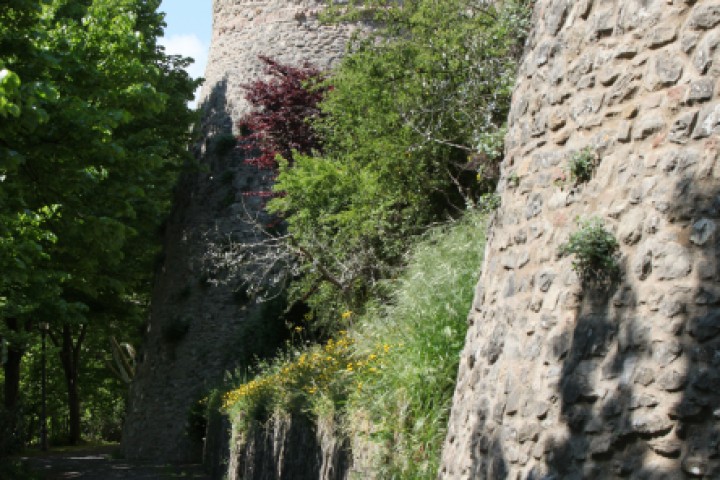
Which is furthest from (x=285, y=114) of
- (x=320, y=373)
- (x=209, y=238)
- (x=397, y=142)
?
(x=320, y=373)

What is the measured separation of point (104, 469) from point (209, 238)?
6600 millimetres

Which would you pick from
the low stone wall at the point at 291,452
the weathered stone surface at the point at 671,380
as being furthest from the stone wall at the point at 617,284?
the low stone wall at the point at 291,452

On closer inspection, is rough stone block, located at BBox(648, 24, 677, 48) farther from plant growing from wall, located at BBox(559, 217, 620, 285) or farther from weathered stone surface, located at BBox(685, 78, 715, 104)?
plant growing from wall, located at BBox(559, 217, 620, 285)

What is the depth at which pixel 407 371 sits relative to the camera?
6.48 m

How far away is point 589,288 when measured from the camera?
13.4 ft

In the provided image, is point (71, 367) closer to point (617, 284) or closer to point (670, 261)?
point (617, 284)

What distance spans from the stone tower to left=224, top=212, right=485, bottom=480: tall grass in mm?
11469

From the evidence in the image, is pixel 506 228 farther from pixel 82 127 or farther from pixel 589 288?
pixel 82 127

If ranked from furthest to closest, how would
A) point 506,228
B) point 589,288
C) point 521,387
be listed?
point 506,228 < point 521,387 < point 589,288

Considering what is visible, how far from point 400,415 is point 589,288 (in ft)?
8.42

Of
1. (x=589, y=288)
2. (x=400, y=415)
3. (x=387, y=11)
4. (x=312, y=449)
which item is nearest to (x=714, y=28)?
(x=589, y=288)

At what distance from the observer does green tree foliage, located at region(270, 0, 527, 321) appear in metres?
11.2

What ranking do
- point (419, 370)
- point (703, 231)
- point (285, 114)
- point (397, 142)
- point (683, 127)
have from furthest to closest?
point (285, 114), point (397, 142), point (419, 370), point (683, 127), point (703, 231)

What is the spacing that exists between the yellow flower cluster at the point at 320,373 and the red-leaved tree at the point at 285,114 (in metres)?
6.98
